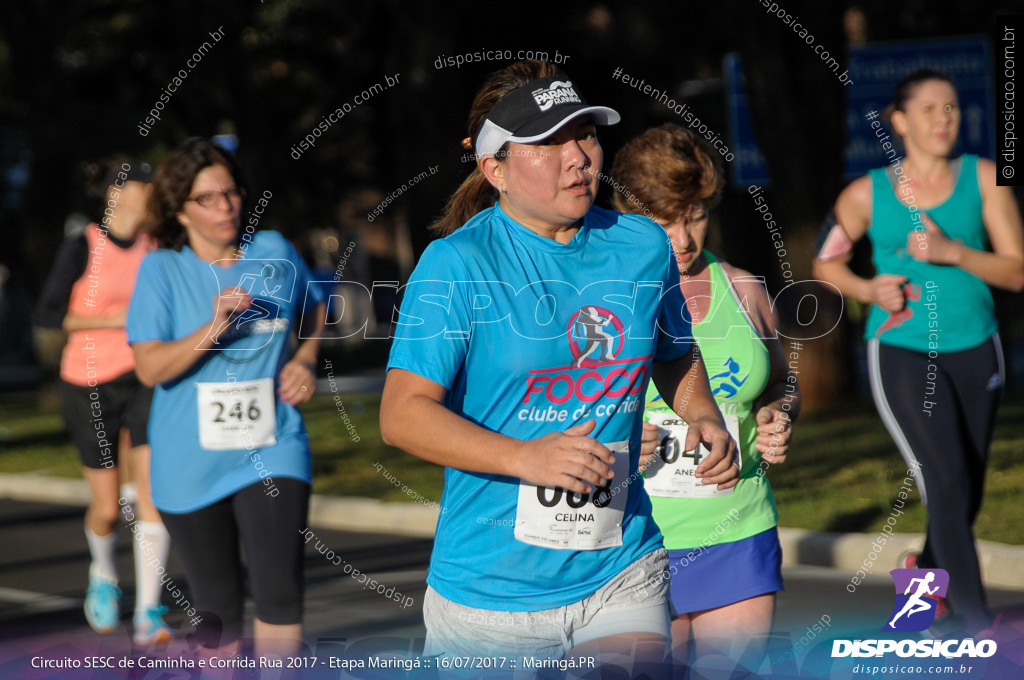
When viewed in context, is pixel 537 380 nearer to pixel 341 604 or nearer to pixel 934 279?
pixel 934 279

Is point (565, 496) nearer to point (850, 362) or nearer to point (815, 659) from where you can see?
point (815, 659)

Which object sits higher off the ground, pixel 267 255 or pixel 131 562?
pixel 267 255

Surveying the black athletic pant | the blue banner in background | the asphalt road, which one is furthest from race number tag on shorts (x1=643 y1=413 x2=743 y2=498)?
the blue banner in background

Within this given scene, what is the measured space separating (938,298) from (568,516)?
8.62ft

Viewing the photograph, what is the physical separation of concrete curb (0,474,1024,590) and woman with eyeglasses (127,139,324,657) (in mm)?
2980

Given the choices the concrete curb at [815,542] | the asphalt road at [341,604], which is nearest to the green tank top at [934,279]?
the asphalt road at [341,604]

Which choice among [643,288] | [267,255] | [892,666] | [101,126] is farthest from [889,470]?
[101,126]

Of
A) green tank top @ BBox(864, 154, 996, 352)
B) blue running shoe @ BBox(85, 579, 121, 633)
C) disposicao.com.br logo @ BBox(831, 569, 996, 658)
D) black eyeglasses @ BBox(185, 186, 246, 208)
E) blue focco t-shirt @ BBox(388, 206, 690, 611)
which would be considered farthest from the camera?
blue running shoe @ BBox(85, 579, 121, 633)

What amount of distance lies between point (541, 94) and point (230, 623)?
238 cm

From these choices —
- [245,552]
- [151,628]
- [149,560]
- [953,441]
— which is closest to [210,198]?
[245,552]

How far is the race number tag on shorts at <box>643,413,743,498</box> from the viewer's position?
361 centimetres

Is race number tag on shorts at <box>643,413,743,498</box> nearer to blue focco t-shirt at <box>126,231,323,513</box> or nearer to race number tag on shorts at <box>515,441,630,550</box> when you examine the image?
race number tag on shorts at <box>515,441,630,550</box>

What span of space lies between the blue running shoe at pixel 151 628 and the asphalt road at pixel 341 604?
0.08 meters

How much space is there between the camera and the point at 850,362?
12273 mm
